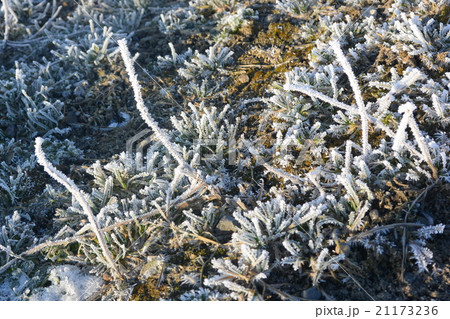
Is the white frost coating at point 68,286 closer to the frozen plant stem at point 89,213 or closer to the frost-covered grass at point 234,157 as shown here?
the frost-covered grass at point 234,157

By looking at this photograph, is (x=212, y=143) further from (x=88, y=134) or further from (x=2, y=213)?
(x=2, y=213)

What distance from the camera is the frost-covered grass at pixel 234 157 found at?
7.82ft

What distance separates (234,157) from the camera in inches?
123

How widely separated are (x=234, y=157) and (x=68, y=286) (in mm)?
1449

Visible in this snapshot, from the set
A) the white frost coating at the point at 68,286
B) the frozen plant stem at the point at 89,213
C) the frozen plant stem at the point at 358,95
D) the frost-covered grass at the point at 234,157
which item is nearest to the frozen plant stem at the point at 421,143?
the frost-covered grass at the point at 234,157

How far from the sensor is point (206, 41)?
13.6ft

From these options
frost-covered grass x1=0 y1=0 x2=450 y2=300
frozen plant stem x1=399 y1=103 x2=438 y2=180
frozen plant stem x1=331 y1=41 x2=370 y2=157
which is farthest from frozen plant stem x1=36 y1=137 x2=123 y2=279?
frozen plant stem x1=399 y1=103 x2=438 y2=180

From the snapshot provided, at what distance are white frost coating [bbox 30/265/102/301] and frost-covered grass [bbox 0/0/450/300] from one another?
13 millimetres

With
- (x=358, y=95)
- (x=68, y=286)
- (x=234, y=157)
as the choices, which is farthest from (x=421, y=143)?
(x=68, y=286)

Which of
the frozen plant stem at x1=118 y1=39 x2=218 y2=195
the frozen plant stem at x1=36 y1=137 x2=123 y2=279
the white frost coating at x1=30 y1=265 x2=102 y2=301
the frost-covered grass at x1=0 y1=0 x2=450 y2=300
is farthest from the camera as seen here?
the white frost coating at x1=30 y1=265 x2=102 y2=301

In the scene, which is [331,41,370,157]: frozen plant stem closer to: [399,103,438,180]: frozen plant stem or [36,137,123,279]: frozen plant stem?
[399,103,438,180]: frozen plant stem

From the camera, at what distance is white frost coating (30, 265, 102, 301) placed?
2607 mm

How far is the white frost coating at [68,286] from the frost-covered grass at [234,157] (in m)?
0.01

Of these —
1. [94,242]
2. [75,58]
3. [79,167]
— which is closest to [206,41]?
[75,58]
